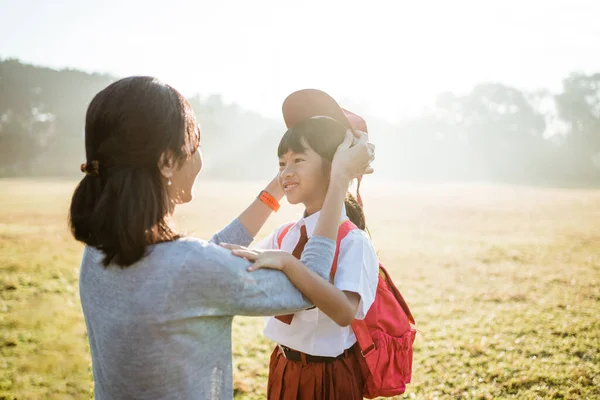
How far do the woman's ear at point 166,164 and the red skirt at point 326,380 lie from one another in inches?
45.5

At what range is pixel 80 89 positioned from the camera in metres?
33.7

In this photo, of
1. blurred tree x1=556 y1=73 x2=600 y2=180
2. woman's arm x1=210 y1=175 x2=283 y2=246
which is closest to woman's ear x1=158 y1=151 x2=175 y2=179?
woman's arm x1=210 y1=175 x2=283 y2=246

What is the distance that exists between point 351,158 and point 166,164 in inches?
26.1

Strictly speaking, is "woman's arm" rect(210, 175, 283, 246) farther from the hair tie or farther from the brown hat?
the hair tie

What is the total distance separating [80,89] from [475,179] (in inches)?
1646

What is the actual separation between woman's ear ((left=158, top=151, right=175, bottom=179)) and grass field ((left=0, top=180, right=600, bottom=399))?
186 millimetres

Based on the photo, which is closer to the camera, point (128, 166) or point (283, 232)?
point (128, 166)

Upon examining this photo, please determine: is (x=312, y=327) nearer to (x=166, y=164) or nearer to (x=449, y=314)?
(x=166, y=164)

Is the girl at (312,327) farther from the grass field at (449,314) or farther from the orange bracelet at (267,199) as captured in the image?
the grass field at (449,314)

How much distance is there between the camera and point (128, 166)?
111 centimetres

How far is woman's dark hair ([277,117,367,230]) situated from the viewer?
182cm

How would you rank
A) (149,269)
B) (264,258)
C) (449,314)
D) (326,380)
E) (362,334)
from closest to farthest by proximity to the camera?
(149,269)
(264,258)
(362,334)
(326,380)
(449,314)

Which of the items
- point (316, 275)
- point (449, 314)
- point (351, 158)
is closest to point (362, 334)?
point (316, 275)

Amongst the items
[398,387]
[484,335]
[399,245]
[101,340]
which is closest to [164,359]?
[101,340]
